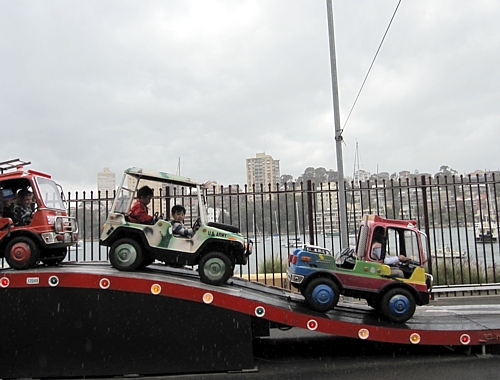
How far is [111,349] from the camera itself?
5.68 m

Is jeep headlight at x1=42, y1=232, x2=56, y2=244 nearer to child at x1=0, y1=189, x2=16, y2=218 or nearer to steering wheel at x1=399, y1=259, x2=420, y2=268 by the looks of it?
child at x1=0, y1=189, x2=16, y2=218

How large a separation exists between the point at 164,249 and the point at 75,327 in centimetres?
159

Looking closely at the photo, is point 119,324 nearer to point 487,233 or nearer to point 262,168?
point 262,168

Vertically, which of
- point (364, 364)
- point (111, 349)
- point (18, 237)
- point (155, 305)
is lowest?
point (364, 364)

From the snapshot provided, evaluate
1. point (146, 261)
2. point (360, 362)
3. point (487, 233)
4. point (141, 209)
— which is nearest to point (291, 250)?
point (360, 362)

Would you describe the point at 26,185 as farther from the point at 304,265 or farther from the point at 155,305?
the point at 304,265

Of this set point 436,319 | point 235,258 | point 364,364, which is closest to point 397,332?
point 364,364

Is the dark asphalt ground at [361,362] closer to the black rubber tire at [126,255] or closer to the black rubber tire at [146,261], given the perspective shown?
the black rubber tire at [126,255]

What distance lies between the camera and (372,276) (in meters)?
6.65

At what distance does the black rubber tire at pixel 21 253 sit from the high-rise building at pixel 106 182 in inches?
196

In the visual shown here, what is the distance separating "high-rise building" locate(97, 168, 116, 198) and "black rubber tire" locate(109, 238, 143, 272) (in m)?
5.13

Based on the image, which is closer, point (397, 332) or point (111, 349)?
point (111, 349)

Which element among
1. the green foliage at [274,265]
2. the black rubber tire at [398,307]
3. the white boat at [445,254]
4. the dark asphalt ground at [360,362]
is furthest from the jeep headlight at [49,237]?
the white boat at [445,254]

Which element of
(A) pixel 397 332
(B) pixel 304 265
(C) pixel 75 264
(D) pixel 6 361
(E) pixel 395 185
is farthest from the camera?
(E) pixel 395 185
